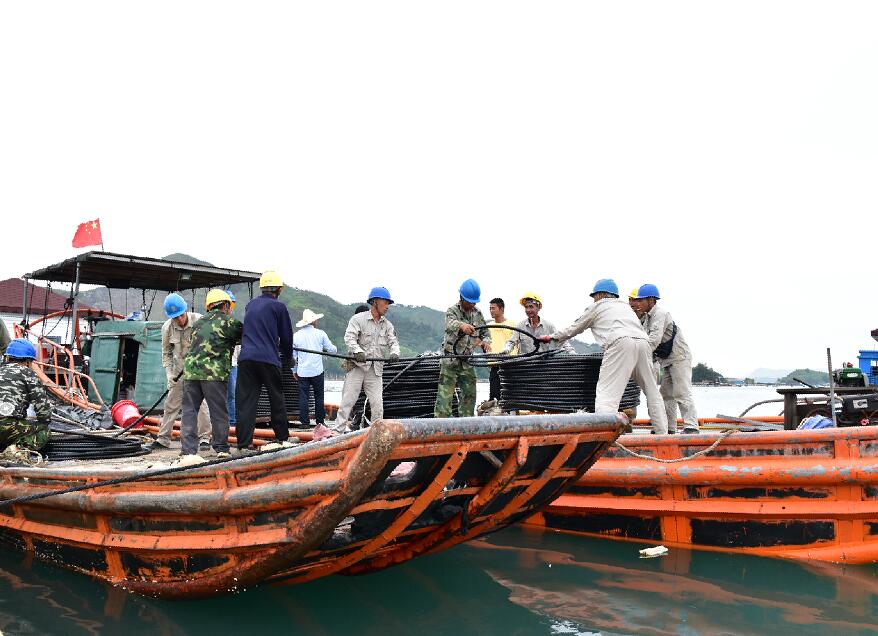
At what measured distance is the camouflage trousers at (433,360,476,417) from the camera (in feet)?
24.1

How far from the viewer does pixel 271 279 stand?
6488 mm

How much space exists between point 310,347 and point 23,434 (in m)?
4.16

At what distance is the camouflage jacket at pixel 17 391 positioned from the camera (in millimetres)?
6321

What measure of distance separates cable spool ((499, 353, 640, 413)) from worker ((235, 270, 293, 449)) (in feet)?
7.39

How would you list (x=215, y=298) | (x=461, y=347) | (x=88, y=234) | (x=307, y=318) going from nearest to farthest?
(x=215, y=298), (x=461, y=347), (x=307, y=318), (x=88, y=234)

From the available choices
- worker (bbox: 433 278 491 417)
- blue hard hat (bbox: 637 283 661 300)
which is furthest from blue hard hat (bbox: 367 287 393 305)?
blue hard hat (bbox: 637 283 661 300)

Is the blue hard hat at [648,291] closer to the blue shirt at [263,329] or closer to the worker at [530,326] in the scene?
the worker at [530,326]

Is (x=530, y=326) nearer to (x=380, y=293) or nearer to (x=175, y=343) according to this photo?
(x=380, y=293)

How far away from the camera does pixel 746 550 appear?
6.12 meters

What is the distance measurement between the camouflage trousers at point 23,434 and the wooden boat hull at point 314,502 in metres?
1.01

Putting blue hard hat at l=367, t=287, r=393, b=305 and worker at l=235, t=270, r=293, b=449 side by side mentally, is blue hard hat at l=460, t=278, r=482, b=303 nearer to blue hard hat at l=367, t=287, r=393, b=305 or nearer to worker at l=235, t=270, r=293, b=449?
blue hard hat at l=367, t=287, r=393, b=305

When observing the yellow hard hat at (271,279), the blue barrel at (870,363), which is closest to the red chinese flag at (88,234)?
the yellow hard hat at (271,279)

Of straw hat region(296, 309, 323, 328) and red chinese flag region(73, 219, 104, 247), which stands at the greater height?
red chinese flag region(73, 219, 104, 247)

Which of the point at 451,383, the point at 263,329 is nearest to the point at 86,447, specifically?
the point at 263,329
